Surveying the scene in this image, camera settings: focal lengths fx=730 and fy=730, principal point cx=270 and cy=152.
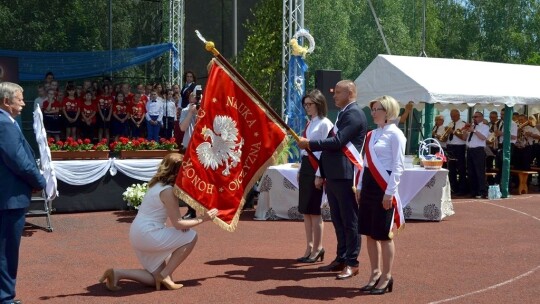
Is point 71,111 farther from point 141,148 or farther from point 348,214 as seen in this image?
point 348,214

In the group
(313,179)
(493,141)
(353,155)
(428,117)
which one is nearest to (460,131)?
(493,141)

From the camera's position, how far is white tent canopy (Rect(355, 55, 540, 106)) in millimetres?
14742

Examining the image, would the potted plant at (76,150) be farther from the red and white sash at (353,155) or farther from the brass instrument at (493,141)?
the brass instrument at (493,141)

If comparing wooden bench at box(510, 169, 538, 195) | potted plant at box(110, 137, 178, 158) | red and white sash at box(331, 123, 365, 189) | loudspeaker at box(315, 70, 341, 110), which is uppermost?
loudspeaker at box(315, 70, 341, 110)

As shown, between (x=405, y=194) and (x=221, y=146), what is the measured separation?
5704mm

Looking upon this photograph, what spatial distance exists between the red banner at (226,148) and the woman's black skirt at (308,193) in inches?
41.4

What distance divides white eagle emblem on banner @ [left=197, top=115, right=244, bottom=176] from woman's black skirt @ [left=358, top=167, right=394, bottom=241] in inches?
49.6

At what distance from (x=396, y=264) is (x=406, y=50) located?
47525 mm

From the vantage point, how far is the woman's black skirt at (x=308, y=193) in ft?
26.1

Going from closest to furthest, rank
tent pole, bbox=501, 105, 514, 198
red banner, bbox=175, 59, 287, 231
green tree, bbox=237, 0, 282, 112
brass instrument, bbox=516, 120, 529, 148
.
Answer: red banner, bbox=175, 59, 287, 231, green tree, bbox=237, 0, 282, 112, tent pole, bbox=501, 105, 514, 198, brass instrument, bbox=516, 120, 529, 148

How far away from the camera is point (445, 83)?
1501 centimetres

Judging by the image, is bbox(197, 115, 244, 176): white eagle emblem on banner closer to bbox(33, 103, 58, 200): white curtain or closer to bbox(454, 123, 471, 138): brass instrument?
bbox(33, 103, 58, 200): white curtain

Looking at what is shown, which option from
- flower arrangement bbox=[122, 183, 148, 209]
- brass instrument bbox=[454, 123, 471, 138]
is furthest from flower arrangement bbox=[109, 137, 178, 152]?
brass instrument bbox=[454, 123, 471, 138]

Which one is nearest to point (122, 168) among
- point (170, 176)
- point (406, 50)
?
point (170, 176)
